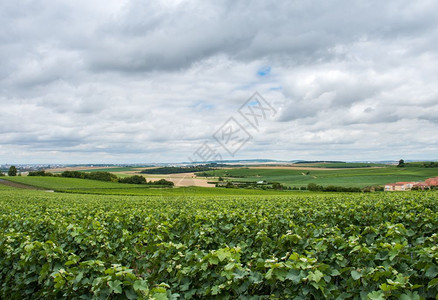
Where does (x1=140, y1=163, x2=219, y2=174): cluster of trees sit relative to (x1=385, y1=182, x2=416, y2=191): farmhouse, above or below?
above

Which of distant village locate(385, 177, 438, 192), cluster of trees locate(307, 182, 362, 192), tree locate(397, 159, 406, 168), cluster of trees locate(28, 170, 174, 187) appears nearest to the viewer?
distant village locate(385, 177, 438, 192)

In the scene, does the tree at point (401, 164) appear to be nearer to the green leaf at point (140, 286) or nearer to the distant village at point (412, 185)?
the distant village at point (412, 185)

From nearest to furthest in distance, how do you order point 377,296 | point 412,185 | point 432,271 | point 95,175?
point 377,296, point 432,271, point 412,185, point 95,175

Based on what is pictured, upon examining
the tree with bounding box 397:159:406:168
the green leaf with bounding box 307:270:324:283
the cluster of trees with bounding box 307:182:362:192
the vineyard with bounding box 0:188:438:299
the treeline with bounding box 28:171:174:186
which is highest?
the tree with bounding box 397:159:406:168

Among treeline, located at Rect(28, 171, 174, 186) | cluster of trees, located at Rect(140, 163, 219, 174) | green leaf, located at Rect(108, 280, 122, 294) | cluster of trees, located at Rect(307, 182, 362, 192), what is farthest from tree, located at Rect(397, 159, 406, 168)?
green leaf, located at Rect(108, 280, 122, 294)

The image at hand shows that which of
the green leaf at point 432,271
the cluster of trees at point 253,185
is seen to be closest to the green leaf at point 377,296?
the green leaf at point 432,271

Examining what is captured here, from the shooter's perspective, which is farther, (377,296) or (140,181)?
(140,181)

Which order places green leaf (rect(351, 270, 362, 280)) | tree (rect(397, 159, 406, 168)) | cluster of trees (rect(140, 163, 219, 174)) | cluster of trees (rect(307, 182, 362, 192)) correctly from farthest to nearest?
tree (rect(397, 159, 406, 168))
cluster of trees (rect(307, 182, 362, 192))
cluster of trees (rect(140, 163, 219, 174))
green leaf (rect(351, 270, 362, 280))

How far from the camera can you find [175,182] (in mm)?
86312

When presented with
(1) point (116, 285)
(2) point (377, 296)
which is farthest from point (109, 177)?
(2) point (377, 296)

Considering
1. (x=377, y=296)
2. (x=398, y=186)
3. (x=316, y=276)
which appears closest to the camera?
(x=377, y=296)

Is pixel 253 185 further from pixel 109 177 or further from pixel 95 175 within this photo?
pixel 95 175

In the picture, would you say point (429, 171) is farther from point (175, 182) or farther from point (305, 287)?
point (305, 287)

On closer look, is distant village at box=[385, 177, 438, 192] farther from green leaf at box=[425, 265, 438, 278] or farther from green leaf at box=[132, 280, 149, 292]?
green leaf at box=[132, 280, 149, 292]
